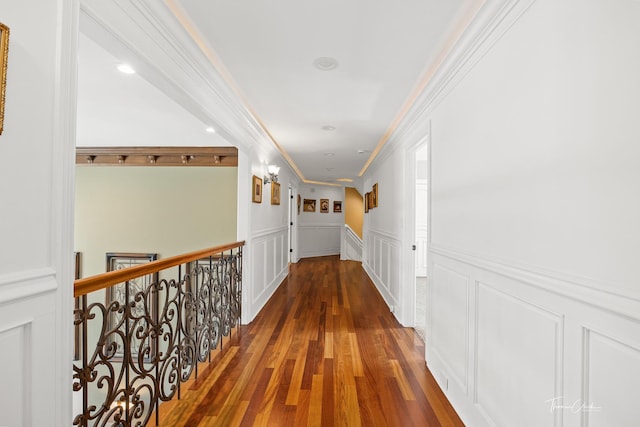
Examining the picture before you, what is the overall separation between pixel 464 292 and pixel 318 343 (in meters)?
1.68

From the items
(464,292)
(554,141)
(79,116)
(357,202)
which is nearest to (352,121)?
(464,292)

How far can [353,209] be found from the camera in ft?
37.6

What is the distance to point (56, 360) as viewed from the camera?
1.10 meters

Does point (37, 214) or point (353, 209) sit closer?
point (37, 214)

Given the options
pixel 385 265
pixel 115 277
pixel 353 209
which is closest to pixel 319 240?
pixel 353 209

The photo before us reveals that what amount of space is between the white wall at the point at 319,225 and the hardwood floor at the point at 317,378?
222 inches

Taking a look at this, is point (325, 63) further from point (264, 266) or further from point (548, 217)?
point (264, 266)

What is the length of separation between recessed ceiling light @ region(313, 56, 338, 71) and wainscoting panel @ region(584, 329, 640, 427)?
2073 mm

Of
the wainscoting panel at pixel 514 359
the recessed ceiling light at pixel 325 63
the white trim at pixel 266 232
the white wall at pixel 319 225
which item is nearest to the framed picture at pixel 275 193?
the white trim at pixel 266 232

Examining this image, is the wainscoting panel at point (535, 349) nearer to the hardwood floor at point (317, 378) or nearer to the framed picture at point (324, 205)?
the hardwood floor at point (317, 378)

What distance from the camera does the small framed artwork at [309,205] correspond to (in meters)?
9.91

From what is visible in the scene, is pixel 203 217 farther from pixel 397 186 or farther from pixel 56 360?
pixel 56 360

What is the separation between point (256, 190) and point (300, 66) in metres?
1.95

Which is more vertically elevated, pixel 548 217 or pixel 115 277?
pixel 548 217
